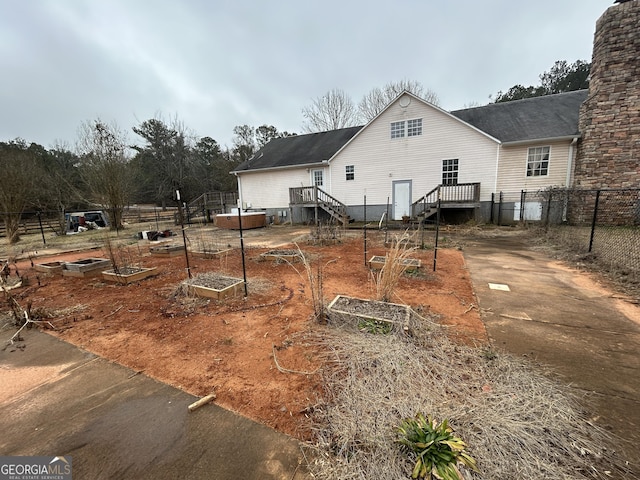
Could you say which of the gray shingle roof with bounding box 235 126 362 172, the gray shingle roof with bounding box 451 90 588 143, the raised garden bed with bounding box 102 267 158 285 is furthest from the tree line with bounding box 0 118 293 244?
the gray shingle roof with bounding box 451 90 588 143

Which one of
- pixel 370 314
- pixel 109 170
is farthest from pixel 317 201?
pixel 370 314

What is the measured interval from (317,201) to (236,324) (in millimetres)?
12791

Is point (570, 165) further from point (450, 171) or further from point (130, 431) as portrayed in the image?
point (130, 431)

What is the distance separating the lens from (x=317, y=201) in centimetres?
1560

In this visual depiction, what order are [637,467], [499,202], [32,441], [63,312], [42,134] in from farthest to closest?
[42,134]
[499,202]
[63,312]
[32,441]
[637,467]

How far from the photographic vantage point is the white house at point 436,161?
40.8 feet

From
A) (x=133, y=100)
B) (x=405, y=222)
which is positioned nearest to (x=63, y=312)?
(x=405, y=222)

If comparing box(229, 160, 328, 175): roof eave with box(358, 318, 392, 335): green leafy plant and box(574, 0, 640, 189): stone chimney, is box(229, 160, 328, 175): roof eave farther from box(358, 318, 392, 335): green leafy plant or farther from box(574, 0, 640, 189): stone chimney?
box(358, 318, 392, 335): green leafy plant

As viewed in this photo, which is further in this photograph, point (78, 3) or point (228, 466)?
point (78, 3)

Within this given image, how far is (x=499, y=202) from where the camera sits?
12953 millimetres

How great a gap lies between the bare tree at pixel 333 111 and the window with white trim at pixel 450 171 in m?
14.6

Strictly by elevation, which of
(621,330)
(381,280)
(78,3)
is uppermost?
(78,3)

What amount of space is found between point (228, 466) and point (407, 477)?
1.00 metres

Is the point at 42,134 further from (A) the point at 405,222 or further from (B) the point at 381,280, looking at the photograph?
(B) the point at 381,280
